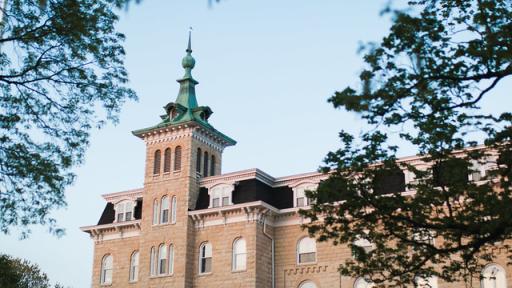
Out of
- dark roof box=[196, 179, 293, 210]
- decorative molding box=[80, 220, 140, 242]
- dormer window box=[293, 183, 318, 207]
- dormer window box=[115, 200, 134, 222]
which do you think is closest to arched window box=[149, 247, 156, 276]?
decorative molding box=[80, 220, 140, 242]

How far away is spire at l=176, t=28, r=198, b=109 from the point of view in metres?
47.1

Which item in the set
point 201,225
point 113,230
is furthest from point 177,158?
point 113,230

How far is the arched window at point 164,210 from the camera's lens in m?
43.7

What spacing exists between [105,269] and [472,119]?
33769mm

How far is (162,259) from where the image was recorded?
4281 centimetres

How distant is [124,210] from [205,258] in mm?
7398

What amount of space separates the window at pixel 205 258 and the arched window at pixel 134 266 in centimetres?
488

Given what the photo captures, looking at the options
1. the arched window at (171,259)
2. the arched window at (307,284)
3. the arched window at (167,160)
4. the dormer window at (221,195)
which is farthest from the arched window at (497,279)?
the arched window at (167,160)

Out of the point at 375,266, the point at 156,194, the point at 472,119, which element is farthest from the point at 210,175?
→ the point at 472,119

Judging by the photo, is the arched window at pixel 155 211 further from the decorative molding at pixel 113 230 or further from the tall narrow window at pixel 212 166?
the tall narrow window at pixel 212 166

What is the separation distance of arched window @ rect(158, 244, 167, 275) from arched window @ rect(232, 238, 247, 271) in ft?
14.9

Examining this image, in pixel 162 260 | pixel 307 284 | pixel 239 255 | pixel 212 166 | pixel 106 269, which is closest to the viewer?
pixel 307 284

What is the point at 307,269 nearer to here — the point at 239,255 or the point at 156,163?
the point at 239,255

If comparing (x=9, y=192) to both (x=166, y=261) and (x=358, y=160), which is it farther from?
(x=166, y=261)
